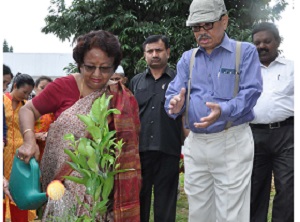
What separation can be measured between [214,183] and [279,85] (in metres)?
1.29

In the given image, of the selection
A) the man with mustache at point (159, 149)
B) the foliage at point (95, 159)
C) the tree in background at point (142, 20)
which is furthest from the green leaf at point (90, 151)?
the tree in background at point (142, 20)

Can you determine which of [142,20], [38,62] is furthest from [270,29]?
[38,62]

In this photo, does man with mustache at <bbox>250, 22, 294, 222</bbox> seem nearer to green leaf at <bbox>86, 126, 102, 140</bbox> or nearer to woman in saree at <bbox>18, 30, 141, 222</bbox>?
woman in saree at <bbox>18, 30, 141, 222</bbox>

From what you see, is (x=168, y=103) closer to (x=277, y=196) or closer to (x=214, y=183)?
(x=214, y=183)

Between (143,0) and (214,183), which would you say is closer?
(214,183)

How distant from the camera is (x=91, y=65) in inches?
117

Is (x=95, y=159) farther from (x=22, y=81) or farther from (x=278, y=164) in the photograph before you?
(x=22, y=81)

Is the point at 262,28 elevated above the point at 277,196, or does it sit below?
above

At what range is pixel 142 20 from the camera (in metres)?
14.0

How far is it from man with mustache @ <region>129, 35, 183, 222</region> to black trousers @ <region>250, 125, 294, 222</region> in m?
0.69

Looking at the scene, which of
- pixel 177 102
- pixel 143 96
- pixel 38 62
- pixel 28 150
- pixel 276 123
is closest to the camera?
pixel 28 150

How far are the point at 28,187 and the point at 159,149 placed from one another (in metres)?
1.90

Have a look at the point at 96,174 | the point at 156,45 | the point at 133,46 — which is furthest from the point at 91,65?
the point at 133,46

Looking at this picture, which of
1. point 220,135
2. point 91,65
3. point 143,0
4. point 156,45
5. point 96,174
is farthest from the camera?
point 143,0
